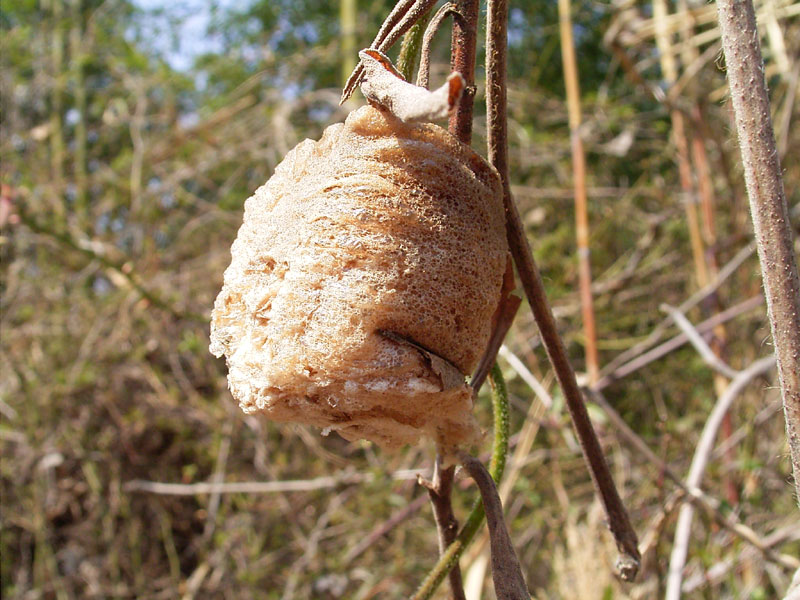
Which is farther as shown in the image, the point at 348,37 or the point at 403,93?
the point at 348,37

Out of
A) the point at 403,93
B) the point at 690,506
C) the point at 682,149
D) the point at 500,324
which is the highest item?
the point at 682,149

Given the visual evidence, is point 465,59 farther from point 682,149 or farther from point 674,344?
point 682,149

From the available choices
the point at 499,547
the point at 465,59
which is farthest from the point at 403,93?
the point at 499,547

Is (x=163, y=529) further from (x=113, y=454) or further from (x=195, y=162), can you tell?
(x=195, y=162)

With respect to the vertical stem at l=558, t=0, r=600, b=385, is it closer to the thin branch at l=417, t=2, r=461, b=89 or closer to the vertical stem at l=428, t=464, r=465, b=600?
the vertical stem at l=428, t=464, r=465, b=600

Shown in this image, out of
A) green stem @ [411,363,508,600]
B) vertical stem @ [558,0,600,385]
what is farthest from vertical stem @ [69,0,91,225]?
green stem @ [411,363,508,600]

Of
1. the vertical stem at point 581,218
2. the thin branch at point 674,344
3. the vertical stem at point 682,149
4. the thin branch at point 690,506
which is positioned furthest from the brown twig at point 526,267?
the vertical stem at point 682,149

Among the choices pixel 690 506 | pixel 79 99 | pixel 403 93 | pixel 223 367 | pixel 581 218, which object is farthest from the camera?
pixel 79 99
